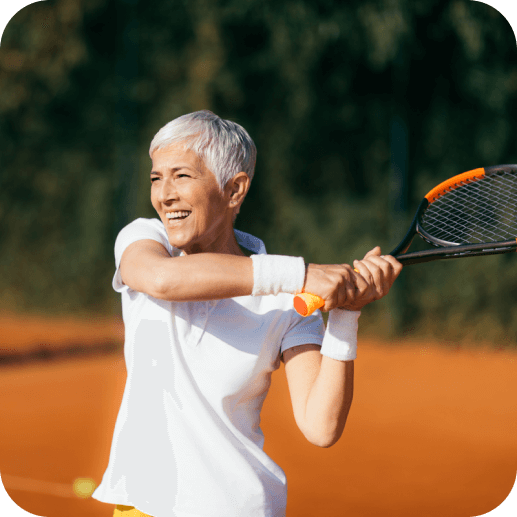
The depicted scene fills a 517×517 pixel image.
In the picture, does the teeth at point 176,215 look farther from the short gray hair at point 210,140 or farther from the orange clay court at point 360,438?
the orange clay court at point 360,438

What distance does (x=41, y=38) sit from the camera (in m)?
13.3

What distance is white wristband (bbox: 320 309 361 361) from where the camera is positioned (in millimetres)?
1523

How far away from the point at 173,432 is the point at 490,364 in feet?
28.1

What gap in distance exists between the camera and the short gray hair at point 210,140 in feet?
5.23

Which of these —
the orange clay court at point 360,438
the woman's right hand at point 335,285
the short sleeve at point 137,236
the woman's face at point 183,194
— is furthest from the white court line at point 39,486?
the woman's right hand at point 335,285

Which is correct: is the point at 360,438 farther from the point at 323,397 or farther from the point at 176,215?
the point at 176,215

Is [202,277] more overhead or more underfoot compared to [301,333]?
more overhead

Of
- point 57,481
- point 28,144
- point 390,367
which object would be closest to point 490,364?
point 390,367

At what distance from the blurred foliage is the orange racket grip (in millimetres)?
9420

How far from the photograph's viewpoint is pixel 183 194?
5.20ft

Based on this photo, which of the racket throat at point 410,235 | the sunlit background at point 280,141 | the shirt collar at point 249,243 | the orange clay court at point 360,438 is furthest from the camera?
the sunlit background at point 280,141

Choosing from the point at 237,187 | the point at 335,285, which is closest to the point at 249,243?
the point at 237,187

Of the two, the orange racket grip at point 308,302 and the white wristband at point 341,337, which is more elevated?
the orange racket grip at point 308,302

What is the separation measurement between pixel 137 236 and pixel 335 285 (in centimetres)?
49
